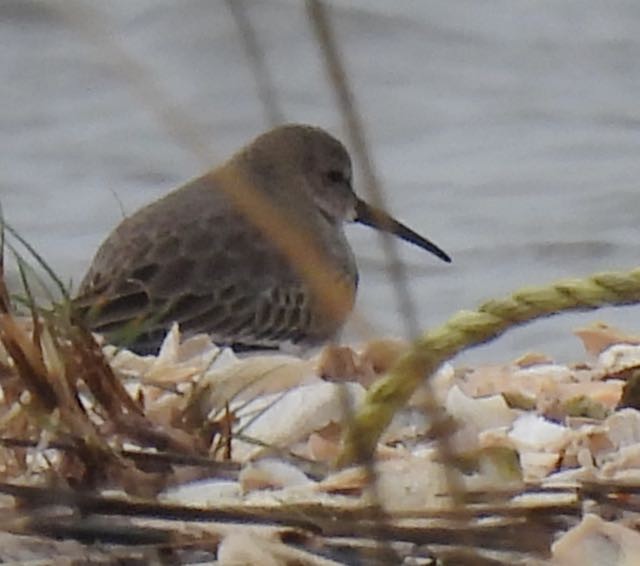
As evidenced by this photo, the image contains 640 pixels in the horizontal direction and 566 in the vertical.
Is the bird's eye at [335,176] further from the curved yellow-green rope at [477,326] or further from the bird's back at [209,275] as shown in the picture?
the curved yellow-green rope at [477,326]

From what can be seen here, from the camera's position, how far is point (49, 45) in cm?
739

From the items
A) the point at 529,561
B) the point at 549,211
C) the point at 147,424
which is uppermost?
the point at 147,424

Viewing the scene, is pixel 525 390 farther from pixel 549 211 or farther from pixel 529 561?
pixel 549 211

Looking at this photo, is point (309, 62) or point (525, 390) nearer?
point (525, 390)

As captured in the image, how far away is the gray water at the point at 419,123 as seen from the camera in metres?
5.63

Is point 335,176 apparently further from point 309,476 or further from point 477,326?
point 477,326

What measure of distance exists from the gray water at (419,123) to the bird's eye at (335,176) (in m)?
0.31

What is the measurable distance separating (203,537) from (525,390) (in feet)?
3.26

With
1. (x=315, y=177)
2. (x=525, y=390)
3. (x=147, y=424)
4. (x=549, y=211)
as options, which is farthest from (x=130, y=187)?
(x=147, y=424)

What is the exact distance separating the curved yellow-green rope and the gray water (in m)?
2.91

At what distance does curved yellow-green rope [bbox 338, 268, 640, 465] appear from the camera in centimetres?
161

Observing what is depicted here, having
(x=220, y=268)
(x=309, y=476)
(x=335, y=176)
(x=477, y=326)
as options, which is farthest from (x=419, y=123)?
(x=477, y=326)

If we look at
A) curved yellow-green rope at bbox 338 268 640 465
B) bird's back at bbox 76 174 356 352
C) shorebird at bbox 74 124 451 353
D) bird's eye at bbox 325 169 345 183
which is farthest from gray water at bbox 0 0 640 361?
curved yellow-green rope at bbox 338 268 640 465

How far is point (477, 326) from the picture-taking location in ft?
5.46
